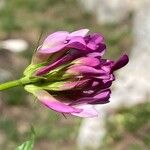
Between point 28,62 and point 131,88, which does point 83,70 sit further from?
point 28,62

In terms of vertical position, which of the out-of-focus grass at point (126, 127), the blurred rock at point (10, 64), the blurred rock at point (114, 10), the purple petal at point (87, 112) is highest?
the purple petal at point (87, 112)

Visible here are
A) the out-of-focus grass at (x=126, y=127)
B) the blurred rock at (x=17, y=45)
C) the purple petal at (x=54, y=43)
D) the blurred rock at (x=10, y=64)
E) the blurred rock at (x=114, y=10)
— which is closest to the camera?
the purple petal at (x=54, y=43)

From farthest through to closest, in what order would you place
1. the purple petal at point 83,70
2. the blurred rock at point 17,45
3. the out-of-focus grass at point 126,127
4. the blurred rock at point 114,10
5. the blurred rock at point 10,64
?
the blurred rock at point 114,10, the blurred rock at point 17,45, the blurred rock at point 10,64, the out-of-focus grass at point 126,127, the purple petal at point 83,70

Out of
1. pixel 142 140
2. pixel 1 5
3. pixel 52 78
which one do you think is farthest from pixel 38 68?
pixel 1 5

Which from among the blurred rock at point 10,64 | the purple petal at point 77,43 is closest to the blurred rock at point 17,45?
the blurred rock at point 10,64

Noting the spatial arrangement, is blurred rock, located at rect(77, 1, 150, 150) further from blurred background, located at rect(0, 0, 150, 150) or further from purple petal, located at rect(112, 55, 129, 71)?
purple petal, located at rect(112, 55, 129, 71)

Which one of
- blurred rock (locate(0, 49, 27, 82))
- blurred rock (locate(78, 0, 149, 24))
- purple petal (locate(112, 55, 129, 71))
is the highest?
purple petal (locate(112, 55, 129, 71))

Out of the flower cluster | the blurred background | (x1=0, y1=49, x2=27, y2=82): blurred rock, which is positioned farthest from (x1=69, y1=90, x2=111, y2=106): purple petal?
(x1=0, y1=49, x2=27, y2=82): blurred rock

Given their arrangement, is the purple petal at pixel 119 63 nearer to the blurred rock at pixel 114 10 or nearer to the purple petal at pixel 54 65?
the purple petal at pixel 54 65
